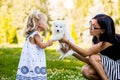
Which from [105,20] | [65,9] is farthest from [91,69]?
[65,9]

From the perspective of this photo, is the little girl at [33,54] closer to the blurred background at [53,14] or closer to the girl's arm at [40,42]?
→ the girl's arm at [40,42]

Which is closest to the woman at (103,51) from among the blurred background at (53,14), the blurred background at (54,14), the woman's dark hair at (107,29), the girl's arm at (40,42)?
the woman's dark hair at (107,29)

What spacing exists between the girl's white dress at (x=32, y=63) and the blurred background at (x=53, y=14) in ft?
69.6

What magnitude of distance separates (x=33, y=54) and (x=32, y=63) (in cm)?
12

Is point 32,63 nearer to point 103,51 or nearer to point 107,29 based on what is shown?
point 103,51

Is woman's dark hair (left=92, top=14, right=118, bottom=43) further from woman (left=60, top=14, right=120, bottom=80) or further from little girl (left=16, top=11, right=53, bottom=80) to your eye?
little girl (left=16, top=11, right=53, bottom=80)

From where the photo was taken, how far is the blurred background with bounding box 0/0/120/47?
28.9m

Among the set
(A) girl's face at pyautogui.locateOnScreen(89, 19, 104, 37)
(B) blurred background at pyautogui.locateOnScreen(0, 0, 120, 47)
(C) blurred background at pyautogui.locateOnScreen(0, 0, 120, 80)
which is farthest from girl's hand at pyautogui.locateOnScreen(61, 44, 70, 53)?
(B) blurred background at pyautogui.locateOnScreen(0, 0, 120, 47)

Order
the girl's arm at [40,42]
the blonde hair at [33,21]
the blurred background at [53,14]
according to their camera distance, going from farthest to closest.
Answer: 1. the blurred background at [53,14]
2. the blonde hair at [33,21]
3. the girl's arm at [40,42]

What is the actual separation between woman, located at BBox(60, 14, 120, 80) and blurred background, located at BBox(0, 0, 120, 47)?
2121cm

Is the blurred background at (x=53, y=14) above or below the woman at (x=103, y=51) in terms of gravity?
below

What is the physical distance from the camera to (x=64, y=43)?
532cm

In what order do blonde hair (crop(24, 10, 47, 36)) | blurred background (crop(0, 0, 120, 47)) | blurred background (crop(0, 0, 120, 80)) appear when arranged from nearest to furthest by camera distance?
blonde hair (crop(24, 10, 47, 36)), blurred background (crop(0, 0, 120, 80)), blurred background (crop(0, 0, 120, 47))

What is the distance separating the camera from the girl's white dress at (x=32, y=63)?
5.26 m
